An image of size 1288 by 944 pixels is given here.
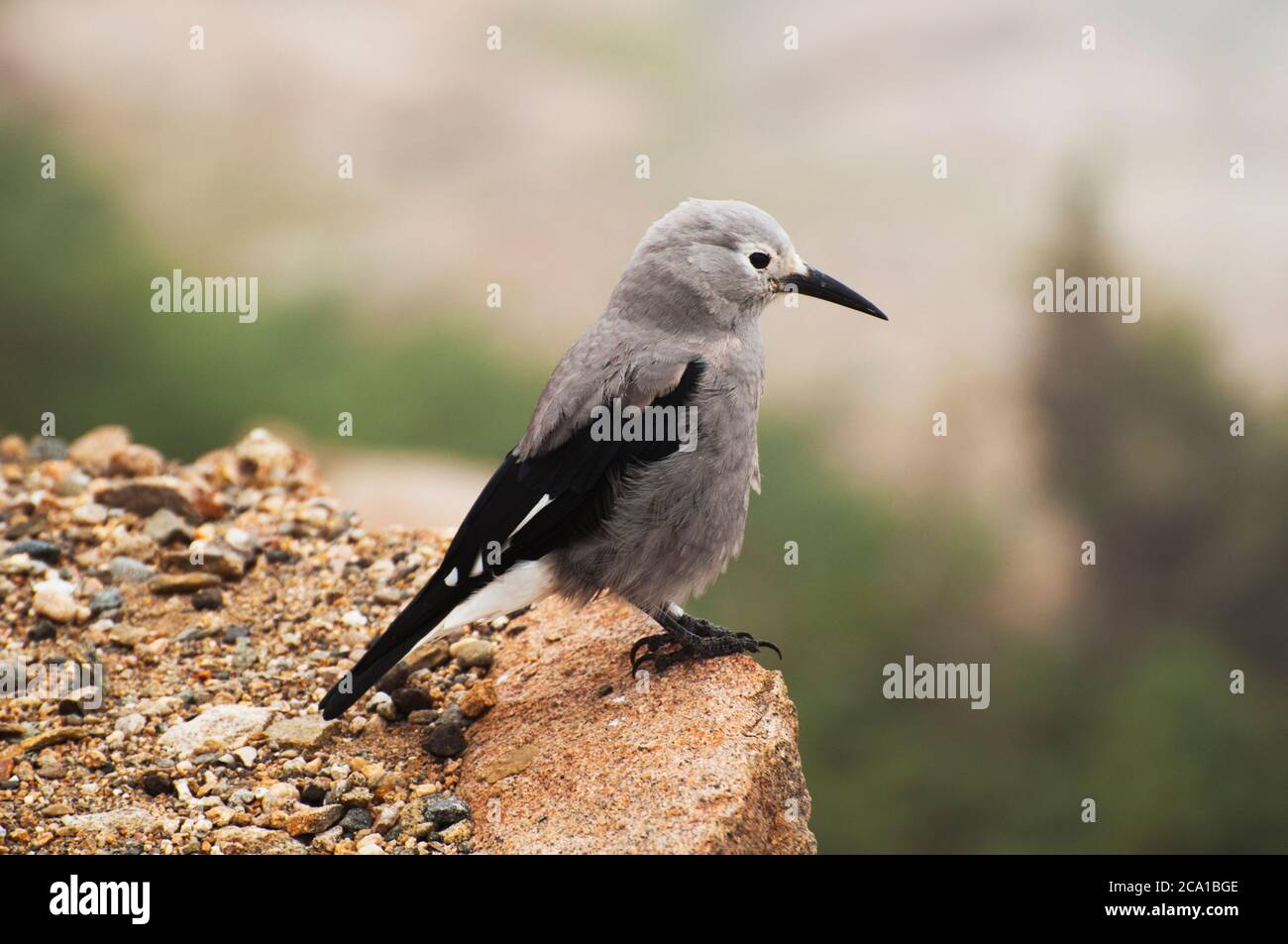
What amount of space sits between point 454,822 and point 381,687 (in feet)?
2.59

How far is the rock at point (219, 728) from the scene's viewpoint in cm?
398

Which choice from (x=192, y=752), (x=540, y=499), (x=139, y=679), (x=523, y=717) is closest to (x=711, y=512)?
(x=540, y=499)

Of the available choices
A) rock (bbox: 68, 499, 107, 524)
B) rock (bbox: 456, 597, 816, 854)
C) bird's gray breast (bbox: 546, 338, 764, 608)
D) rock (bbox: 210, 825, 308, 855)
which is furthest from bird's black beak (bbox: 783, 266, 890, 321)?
rock (bbox: 68, 499, 107, 524)

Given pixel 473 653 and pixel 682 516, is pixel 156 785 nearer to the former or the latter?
pixel 473 653

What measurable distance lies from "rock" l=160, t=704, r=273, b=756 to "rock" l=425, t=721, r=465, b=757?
0.56m

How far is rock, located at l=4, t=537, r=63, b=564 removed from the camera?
16.3ft

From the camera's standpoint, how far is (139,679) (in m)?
4.36

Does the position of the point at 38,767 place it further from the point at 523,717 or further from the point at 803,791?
the point at 803,791

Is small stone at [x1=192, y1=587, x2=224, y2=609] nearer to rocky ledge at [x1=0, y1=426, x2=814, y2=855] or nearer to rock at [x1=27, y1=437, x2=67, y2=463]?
rocky ledge at [x1=0, y1=426, x2=814, y2=855]

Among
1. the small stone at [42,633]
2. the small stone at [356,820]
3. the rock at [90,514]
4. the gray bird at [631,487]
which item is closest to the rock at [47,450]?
the rock at [90,514]

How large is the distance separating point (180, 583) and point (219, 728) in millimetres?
940

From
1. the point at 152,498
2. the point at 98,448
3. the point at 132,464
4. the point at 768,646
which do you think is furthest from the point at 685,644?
the point at 98,448

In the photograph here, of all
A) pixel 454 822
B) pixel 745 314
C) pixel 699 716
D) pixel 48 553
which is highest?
pixel 745 314

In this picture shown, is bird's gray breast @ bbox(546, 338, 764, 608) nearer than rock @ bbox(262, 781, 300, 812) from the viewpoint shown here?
No
